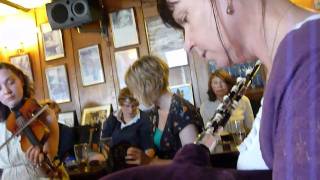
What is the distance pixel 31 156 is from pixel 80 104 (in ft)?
7.10

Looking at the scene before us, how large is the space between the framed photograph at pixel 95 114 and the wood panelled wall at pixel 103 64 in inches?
1.8

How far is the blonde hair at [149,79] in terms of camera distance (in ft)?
4.58

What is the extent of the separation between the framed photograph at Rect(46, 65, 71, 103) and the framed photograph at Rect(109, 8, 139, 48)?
0.56 meters

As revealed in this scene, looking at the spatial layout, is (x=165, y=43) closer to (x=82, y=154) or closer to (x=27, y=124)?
(x=82, y=154)

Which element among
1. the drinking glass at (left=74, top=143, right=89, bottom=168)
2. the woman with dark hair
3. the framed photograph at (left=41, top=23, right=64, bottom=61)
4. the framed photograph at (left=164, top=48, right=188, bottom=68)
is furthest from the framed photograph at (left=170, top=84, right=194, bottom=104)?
the woman with dark hair

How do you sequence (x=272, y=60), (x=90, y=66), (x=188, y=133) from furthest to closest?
(x=90, y=66), (x=188, y=133), (x=272, y=60)

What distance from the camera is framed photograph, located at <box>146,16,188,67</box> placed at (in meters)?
3.24

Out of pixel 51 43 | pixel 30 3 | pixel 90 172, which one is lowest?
pixel 90 172

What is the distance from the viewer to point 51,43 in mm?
3586

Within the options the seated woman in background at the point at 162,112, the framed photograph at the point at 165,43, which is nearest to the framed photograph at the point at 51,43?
the framed photograph at the point at 165,43

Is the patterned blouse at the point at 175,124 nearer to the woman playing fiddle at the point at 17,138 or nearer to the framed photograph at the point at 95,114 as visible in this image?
the woman playing fiddle at the point at 17,138

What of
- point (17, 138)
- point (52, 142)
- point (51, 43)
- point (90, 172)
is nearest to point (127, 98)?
point (90, 172)

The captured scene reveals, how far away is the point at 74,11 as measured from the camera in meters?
3.19

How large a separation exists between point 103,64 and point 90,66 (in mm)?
115
